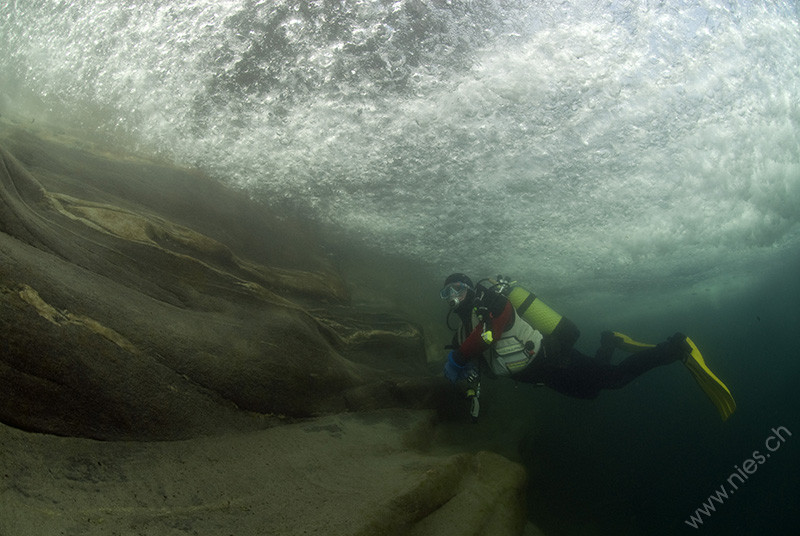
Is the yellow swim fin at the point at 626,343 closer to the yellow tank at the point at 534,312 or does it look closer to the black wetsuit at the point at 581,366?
the black wetsuit at the point at 581,366

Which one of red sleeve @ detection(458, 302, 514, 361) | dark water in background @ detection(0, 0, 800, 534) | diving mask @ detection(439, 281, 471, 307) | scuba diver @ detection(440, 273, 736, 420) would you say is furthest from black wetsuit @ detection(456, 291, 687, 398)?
dark water in background @ detection(0, 0, 800, 534)

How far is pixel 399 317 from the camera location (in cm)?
980

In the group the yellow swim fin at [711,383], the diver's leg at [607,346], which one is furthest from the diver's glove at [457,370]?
the yellow swim fin at [711,383]

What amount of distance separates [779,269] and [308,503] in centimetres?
4202

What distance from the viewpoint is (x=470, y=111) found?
321 inches

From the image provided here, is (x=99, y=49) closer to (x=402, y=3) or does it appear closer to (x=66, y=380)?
(x=402, y=3)

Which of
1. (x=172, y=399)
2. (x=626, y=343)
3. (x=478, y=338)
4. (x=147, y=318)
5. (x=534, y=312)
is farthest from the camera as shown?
(x=626, y=343)

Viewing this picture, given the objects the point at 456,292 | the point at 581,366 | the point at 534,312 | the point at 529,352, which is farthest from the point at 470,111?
the point at 581,366

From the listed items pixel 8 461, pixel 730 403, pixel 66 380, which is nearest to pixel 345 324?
pixel 66 380

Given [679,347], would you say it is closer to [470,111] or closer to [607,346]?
[607,346]

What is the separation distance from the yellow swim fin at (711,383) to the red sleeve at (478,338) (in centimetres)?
409

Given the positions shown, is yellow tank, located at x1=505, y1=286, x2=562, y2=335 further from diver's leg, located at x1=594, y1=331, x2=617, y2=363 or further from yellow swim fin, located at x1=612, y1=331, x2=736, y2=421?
yellow swim fin, located at x1=612, y1=331, x2=736, y2=421

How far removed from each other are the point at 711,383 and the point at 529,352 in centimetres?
408

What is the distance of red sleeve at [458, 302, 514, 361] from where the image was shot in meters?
6.36
